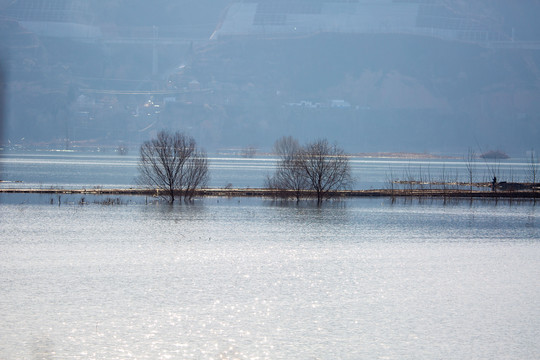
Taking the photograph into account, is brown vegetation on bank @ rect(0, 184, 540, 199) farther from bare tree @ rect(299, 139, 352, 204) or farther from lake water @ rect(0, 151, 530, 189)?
lake water @ rect(0, 151, 530, 189)

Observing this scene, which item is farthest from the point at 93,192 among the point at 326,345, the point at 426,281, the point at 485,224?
the point at 326,345

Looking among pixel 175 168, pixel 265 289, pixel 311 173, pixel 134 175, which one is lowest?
pixel 265 289

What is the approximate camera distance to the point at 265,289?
27562 mm

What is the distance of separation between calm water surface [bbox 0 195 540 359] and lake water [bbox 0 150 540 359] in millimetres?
60

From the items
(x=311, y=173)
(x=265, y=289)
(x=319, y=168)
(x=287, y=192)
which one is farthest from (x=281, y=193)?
(x=265, y=289)

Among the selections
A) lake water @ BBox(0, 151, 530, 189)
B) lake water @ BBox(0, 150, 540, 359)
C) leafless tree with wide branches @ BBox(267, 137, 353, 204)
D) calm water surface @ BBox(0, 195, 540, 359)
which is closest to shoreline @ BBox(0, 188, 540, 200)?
leafless tree with wide branches @ BBox(267, 137, 353, 204)

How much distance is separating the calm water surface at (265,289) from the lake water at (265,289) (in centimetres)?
6

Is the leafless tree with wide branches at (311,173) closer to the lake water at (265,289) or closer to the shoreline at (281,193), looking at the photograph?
the shoreline at (281,193)

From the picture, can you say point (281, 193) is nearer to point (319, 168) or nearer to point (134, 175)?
point (319, 168)

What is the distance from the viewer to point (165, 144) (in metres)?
62.2

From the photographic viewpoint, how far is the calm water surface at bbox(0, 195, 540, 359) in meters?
20.7

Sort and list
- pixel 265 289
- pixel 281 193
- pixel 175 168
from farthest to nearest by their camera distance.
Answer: pixel 281 193 → pixel 175 168 → pixel 265 289

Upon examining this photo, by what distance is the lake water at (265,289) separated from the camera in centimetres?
2069

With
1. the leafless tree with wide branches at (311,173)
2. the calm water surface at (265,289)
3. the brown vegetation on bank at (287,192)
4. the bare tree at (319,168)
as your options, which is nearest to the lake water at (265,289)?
the calm water surface at (265,289)
